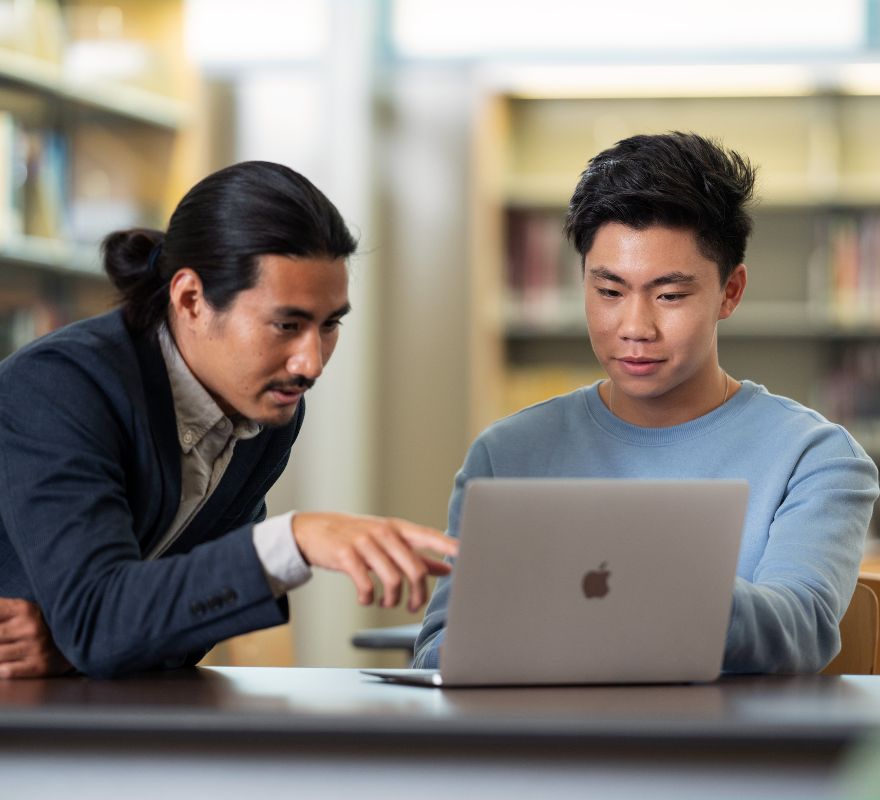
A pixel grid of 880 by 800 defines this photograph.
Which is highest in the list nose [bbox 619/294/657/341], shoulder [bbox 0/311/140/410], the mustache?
nose [bbox 619/294/657/341]

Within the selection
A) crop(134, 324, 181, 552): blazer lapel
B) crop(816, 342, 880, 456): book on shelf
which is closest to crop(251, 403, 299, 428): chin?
crop(134, 324, 181, 552): blazer lapel

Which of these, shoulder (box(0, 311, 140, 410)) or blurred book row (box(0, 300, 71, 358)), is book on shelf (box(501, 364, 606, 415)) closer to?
blurred book row (box(0, 300, 71, 358))

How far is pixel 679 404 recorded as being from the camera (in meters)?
1.91

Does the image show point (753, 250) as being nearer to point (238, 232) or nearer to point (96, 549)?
point (238, 232)

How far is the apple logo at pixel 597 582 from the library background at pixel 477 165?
2.96 metres

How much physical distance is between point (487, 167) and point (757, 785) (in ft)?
12.3

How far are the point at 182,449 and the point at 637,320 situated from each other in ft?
1.95

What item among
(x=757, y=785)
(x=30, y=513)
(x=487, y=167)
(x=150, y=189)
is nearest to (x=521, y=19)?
(x=487, y=167)

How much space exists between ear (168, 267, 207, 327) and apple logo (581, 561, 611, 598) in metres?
0.61

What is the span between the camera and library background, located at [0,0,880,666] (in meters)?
4.61

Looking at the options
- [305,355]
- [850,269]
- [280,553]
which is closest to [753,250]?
[850,269]

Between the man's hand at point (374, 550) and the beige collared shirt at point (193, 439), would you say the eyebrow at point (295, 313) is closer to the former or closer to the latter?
the beige collared shirt at point (193, 439)

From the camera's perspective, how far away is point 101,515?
4.70 feet

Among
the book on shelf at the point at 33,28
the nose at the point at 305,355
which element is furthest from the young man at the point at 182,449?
the book on shelf at the point at 33,28
